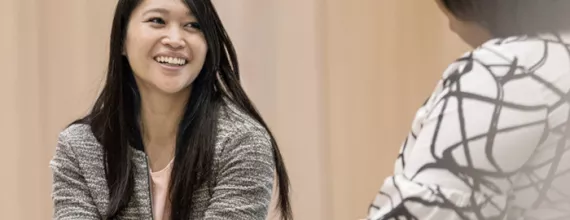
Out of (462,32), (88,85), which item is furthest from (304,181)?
(462,32)

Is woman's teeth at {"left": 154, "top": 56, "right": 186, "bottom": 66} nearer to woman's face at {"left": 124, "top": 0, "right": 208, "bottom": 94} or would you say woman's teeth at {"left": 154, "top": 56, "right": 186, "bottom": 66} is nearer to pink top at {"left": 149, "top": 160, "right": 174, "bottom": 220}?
woman's face at {"left": 124, "top": 0, "right": 208, "bottom": 94}

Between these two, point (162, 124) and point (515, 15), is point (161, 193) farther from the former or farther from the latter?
point (515, 15)

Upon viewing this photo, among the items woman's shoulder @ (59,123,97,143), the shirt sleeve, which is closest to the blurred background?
woman's shoulder @ (59,123,97,143)

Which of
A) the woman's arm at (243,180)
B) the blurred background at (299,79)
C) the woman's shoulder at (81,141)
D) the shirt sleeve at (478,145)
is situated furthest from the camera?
the blurred background at (299,79)

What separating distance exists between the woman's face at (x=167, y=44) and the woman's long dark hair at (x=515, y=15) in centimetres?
69

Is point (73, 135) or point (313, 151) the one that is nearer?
point (73, 135)

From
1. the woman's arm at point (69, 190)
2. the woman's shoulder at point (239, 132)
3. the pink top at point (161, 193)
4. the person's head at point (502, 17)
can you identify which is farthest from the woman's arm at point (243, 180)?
the person's head at point (502, 17)

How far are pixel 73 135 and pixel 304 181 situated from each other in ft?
2.58

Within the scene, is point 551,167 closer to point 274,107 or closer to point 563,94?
point 563,94

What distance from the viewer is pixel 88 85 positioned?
A: 2.13 metres

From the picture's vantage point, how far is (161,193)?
1.39 m

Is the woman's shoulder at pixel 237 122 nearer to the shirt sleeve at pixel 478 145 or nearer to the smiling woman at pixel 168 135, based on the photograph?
the smiling woman at pixel 168 135

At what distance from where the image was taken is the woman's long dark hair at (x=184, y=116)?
134 cm

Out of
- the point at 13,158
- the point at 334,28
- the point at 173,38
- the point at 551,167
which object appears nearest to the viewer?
the point at 551,167
